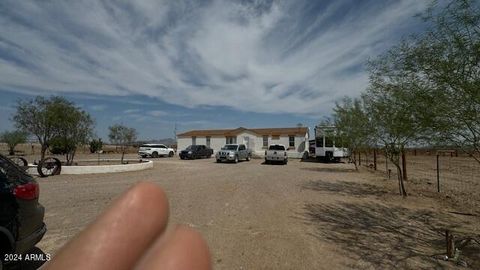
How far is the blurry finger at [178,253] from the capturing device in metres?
0.59

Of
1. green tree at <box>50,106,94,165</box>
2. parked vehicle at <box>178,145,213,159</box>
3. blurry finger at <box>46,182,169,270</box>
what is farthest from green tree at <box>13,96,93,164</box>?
blurry finger at <box>46,182,169,270</box>

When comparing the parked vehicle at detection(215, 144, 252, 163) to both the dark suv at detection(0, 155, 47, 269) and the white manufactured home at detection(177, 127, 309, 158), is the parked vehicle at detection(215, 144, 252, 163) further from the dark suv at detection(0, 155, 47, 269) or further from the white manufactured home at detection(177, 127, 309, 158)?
the dark suv at detection(0, 155, 47, 269)

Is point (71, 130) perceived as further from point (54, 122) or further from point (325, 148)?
point (325, 148)

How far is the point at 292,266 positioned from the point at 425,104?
4.91 m

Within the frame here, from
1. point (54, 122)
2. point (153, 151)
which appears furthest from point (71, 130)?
point (153, 151)

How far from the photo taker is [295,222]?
8.25m

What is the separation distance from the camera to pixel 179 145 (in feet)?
173

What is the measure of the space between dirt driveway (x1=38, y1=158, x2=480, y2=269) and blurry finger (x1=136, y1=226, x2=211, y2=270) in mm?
5089

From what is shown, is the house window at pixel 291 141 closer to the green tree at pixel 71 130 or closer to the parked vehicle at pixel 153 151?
the parked vehicle at pixel 153 151

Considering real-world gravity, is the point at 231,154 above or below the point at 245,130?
below

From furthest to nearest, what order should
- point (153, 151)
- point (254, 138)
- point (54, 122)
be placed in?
point (254, 138), point (153, 151), point (54, 122)

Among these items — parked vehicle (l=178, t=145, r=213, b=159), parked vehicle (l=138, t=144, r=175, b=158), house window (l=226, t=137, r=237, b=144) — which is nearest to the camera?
parked vehicle (l=178, t=145, r=213, b=159)

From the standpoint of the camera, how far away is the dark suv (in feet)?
13.5

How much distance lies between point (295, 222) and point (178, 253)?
803 cm
